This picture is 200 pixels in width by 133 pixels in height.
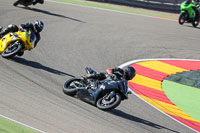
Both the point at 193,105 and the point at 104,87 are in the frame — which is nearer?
the point at 104,87

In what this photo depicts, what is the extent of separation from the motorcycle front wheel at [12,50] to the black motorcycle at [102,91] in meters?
2.14

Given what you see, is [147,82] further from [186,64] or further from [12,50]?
[12,50]

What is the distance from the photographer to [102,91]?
7012mm

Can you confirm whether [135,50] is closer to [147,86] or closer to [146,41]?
[146,41]

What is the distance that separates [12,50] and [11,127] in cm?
469

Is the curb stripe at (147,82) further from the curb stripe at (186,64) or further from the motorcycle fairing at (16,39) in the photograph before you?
the motorcycle fairing at (16,39)

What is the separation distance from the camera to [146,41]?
15430 mm

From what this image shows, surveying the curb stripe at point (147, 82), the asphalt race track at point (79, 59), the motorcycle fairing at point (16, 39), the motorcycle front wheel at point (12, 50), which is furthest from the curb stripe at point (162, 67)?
the motorcycle front wheel at point (12, 50)

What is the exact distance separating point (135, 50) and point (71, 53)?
3.02 m

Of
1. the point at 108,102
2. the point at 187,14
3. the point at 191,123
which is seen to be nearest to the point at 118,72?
the point at 108,102

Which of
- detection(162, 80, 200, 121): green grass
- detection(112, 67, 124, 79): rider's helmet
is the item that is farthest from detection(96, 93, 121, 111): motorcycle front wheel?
→ detection(162, 80, 200, 121): green grass

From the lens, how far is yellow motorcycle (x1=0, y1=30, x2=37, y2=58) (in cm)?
913

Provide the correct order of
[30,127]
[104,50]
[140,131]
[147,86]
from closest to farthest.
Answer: [30,127], [140,131], [147,86], [104,50]

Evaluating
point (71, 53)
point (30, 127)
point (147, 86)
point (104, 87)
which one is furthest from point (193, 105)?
point (30, 127)
